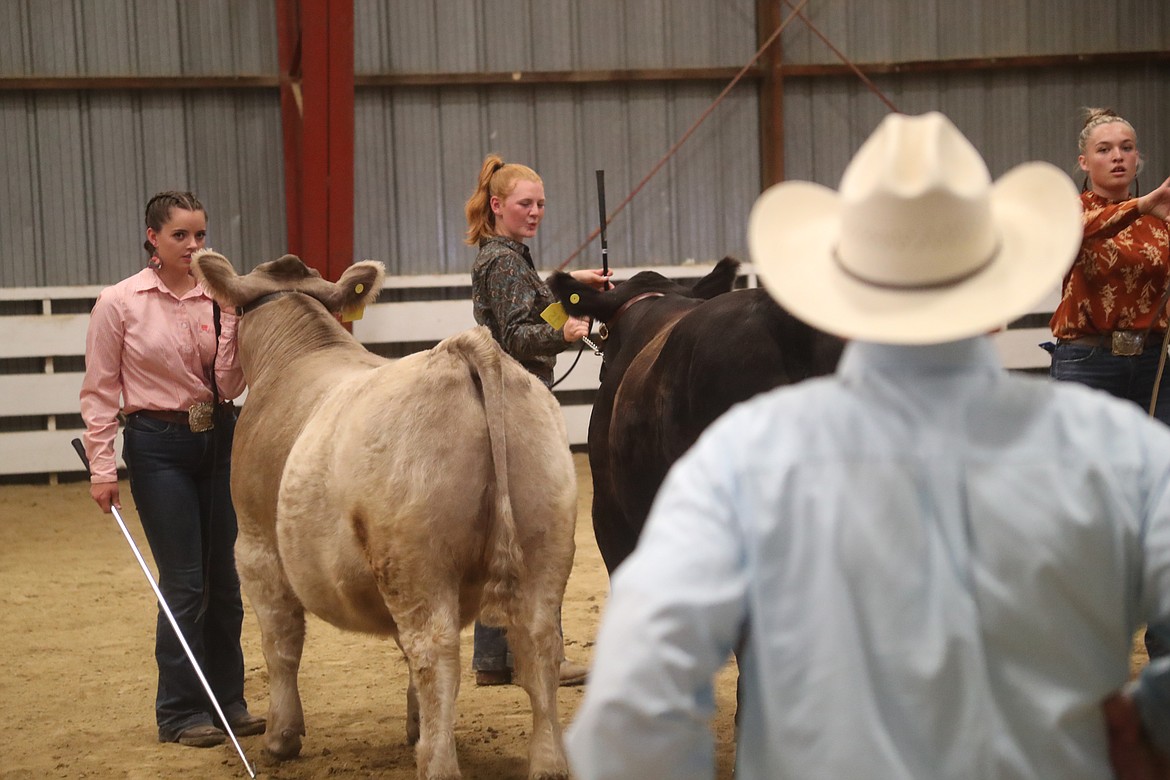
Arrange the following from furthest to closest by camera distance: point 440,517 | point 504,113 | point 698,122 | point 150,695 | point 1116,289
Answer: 1. point 504,113
2. point 698,122
3. point 150,695
4. point 1116,289
5. point 440,517

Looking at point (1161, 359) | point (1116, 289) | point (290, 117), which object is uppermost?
point (290, 117)

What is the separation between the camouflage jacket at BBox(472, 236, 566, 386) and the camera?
4.62m

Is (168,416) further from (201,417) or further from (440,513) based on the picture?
(440,513)

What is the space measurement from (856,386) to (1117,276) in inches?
139

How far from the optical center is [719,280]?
503cm

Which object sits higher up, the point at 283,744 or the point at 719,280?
the point at 719,280

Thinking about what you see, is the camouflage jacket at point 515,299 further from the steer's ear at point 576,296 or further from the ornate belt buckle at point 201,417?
the ornate belt buckle at point 201,417

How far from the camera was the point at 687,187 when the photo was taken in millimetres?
12688

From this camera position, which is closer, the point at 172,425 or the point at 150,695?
the point at 172,425

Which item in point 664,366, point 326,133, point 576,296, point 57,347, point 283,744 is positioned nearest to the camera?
point 664,366

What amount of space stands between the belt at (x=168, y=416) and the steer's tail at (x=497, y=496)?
1432 millimetres

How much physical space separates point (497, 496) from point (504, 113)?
956cm

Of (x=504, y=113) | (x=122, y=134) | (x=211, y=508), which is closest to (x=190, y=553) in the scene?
(x=211, y=508)

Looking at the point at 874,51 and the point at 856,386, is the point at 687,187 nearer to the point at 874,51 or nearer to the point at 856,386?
the point at 874,51
